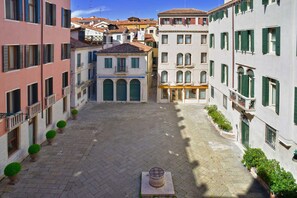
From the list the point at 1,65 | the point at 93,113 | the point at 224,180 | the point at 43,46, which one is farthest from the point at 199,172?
the point at 93,113

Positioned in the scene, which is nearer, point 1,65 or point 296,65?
point 296,65

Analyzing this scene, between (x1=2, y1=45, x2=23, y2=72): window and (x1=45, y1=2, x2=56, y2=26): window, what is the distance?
580cm

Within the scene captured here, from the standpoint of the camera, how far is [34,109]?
22.0m

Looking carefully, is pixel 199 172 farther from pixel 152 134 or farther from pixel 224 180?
pixel 152 134

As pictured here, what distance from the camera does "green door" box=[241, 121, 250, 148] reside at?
23.7 metres

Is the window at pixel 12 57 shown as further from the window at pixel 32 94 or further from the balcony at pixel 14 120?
the balcony at pixel 14 120

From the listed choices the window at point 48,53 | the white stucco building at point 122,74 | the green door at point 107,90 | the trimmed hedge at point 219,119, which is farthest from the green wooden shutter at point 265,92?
the green door at point 107,90

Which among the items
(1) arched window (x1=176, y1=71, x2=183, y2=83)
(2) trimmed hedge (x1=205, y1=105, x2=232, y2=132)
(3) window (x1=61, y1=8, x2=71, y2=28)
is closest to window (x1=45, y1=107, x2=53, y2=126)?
(3) window (x1=61, y1=8, x2=71, y2=28)

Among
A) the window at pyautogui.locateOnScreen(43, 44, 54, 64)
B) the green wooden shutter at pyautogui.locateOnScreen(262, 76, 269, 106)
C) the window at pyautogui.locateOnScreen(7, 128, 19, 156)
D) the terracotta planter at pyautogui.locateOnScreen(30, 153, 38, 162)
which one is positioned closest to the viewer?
the green wooden shutter at pyautogui.locateOnScreen(262, 76, 269, 106)

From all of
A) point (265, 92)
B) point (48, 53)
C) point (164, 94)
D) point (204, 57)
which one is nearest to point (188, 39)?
point (204, 57)

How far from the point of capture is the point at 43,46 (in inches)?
948

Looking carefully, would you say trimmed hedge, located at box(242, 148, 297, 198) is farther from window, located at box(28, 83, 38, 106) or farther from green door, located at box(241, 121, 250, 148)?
window, located at box(28, 83, 38, 106)

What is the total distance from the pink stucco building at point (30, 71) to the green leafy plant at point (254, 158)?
14716 mm

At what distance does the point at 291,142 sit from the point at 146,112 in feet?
71.4
